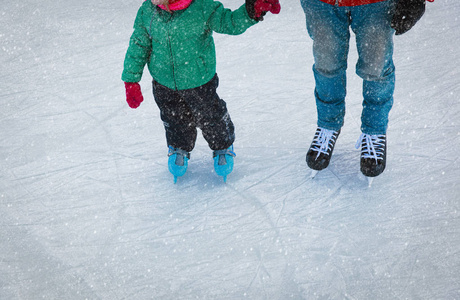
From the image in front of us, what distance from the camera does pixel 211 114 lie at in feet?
5.49

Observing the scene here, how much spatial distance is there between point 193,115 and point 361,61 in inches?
24.4

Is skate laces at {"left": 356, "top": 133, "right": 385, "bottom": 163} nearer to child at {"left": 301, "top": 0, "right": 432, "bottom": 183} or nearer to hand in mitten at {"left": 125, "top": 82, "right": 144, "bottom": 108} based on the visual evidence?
child at {"left": 301, "top": 0, "right": 432, "bottom": 183}

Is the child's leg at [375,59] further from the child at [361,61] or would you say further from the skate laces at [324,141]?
the skate laces at [324,141]

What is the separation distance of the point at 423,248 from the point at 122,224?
1031 mm

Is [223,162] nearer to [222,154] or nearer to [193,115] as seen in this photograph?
[222,154]

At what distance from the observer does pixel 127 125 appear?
7.11 ft

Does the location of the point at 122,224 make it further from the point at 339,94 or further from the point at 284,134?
the point at 339,94

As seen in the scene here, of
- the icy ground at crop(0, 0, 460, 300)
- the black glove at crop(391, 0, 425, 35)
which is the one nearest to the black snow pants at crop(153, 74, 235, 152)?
the icy ground at crop(0, 0, 460, 300)

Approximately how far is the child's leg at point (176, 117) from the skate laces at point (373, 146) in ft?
2.14

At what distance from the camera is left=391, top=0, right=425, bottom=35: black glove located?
4.50ft

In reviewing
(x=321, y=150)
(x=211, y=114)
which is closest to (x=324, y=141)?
(x=321, y=150)

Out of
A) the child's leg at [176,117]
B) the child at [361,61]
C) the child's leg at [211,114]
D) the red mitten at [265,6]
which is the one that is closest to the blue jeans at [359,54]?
the child at [361,61]

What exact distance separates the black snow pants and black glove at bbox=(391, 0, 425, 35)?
24.6 inches

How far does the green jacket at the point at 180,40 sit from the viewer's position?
1464 millimetres
